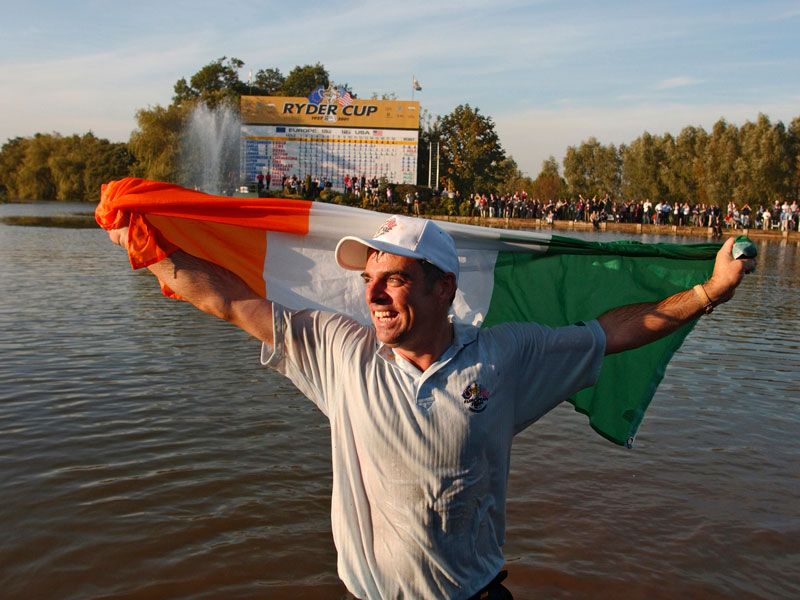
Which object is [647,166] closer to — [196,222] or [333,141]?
[333,141]

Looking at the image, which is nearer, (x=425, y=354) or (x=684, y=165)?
(x=425, y=354)

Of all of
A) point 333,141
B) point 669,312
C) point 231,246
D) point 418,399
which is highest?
point 333,141

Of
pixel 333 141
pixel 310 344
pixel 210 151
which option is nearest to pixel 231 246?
pixel 310 344

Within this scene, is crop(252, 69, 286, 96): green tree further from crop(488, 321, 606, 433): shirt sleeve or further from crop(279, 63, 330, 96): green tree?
crop(488, 321, 606, 433): shirt sleeve

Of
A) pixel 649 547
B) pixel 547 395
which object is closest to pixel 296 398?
pixel 649 547

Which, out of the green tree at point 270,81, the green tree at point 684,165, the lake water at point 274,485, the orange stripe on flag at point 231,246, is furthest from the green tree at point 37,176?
the orange stripe on flag at point 231,246

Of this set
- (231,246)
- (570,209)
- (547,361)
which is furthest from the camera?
(570,209)

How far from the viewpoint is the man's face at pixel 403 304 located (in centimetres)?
279

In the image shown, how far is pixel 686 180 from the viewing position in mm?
66875

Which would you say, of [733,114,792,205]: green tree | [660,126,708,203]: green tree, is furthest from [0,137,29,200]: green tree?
[733,114,792,205]: green tree

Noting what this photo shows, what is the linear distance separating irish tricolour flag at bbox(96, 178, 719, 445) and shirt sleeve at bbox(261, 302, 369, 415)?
810 millimetres

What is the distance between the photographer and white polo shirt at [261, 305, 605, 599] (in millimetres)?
2688

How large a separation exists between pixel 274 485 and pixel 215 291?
3.94 meters

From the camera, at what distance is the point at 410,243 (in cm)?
278
